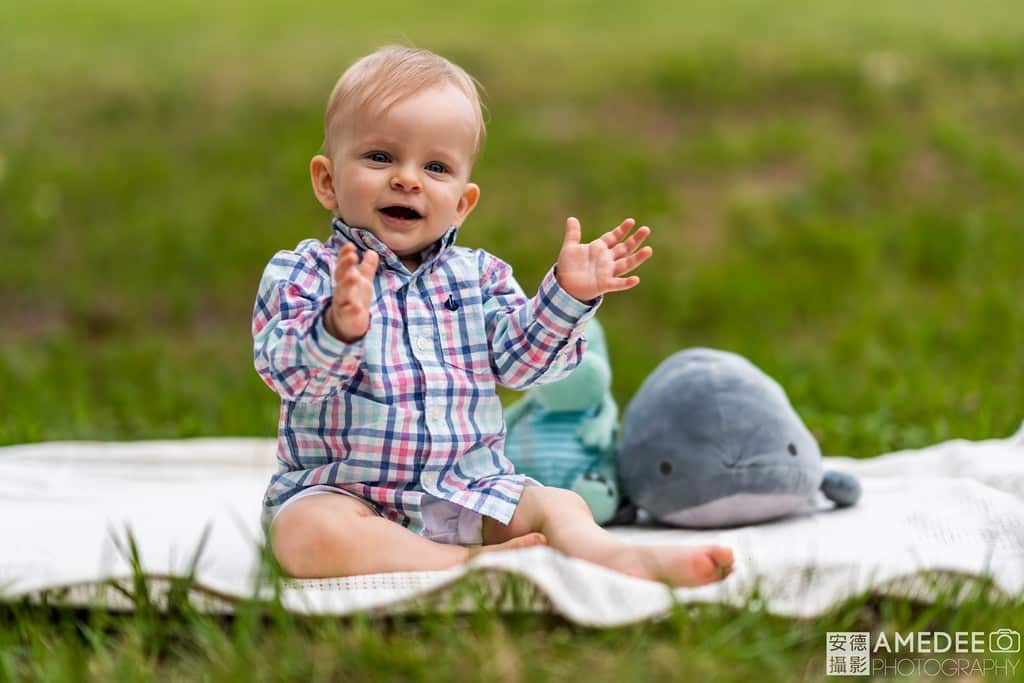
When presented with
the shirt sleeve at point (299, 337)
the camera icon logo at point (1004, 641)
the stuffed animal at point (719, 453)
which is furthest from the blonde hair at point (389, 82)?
the camera icon logo at point (1004, 641)

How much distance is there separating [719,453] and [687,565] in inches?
27.2

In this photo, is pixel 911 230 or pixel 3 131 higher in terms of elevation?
pixel 3 131

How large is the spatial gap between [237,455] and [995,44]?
6.04m

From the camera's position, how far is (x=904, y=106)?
7.00 metres

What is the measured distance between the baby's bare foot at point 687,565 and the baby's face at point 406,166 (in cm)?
70

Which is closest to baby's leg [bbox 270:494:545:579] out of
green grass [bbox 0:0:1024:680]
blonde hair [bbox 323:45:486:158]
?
blonde hair [bbox 323:45:486:158]

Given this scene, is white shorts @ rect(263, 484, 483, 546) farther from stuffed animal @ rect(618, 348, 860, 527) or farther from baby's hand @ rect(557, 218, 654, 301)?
stuffed animal @ rect(618, 348, 860, 527)

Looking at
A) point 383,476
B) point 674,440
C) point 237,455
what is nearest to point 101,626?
point 383,476

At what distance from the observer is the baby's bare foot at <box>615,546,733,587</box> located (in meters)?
1.84

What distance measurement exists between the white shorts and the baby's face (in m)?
0.46

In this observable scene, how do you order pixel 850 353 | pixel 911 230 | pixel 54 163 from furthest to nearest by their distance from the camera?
1. pixel 54 163
2. pixel 911 230
3. pixel 850 353

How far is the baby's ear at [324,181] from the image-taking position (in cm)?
217

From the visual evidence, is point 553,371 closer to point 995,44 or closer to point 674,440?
point 674,440

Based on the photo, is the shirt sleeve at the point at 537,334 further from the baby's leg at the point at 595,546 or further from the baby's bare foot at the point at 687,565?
the baby's bare foot at the point at 687,565
